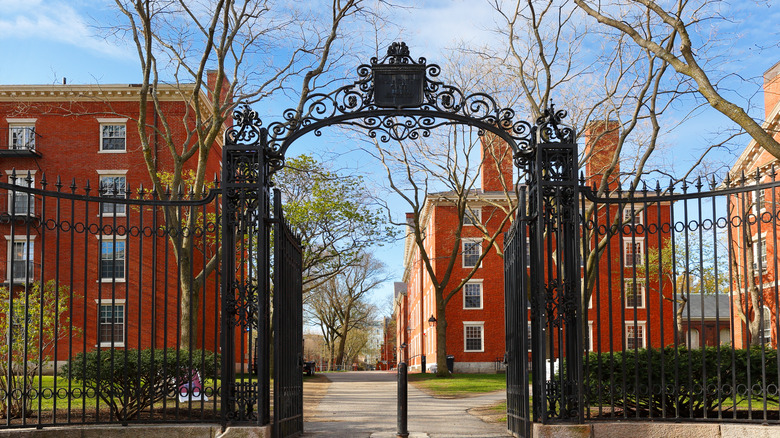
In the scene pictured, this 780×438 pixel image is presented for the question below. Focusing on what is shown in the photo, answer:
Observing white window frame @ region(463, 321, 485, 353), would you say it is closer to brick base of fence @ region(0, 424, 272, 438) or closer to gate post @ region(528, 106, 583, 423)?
gate post @ region(528, 106, 583, 423)

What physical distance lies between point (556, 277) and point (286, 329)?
11.7 feet

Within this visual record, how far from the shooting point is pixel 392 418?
46.5ft

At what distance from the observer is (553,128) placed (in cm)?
929

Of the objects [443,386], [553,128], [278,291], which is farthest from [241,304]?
[443,386]

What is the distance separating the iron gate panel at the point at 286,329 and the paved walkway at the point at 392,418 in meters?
1.13

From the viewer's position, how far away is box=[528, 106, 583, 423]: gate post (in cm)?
873

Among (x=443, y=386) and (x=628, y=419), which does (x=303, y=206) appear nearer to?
(x=443, y=386)

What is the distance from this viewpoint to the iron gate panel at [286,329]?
30.0ft

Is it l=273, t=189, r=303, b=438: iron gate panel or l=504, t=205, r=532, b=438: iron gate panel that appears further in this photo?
l=273, t=189, r=303, b=438: iron gate panel

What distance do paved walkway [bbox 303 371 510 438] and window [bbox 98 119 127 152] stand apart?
1811 centimetres

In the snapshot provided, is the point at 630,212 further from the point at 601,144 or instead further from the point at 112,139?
the point at 112,139

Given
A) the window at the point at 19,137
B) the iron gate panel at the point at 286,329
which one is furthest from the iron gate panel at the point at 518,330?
the window at the point at 19,137

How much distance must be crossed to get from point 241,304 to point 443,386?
17099 millimetres

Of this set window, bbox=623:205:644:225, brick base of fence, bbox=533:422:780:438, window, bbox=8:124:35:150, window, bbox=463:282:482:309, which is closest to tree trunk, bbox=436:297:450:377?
window, bbox=623:205:644:225
